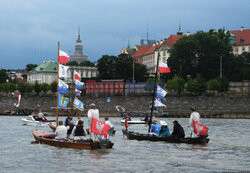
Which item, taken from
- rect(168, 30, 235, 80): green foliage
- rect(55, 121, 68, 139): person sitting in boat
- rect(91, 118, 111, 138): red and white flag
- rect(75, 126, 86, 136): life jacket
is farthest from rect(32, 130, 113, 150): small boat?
rect(168, 30, 235, 80): green foliage

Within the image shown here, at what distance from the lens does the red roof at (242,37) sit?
188 meters

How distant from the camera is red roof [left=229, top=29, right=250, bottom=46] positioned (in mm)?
188000

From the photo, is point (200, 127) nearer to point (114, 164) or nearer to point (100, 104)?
point (114, 164)

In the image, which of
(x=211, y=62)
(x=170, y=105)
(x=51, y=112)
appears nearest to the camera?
(x=170, y=105)

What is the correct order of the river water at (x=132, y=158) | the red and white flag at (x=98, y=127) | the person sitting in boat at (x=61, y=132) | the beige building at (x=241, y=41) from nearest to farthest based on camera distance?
the river water at (x=132, y=158) < the red and white flag at (x=98, y=127) < the person sitting in boat at (x=61, y=132) < the beige building at (x=241, y=41)

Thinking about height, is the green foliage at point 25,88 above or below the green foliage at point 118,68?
below

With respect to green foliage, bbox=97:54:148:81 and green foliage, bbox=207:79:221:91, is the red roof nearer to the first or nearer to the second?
green foliage, bbox=97:54:148:81

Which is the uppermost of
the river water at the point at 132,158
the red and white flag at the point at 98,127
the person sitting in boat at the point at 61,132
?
the red and white flag at the point at 98,127

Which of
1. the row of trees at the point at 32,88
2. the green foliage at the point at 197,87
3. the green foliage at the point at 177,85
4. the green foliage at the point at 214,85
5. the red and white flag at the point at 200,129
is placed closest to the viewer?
the red and white flag at the point at 200,129

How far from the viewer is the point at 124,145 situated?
39156 mm

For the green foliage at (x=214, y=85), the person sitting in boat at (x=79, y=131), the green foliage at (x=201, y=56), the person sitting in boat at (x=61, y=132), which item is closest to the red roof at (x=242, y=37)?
the green foliage at (x=201, y=56)

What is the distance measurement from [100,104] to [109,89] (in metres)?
6.52

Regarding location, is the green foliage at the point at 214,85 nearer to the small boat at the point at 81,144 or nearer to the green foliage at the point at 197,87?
the green foliage at the point at 197,87

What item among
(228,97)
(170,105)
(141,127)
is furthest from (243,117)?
(141,127)
